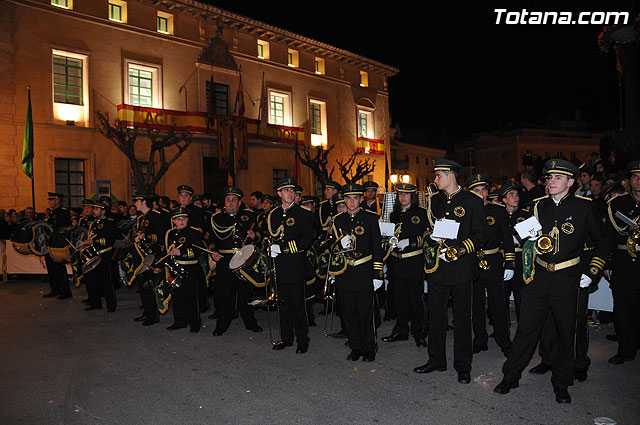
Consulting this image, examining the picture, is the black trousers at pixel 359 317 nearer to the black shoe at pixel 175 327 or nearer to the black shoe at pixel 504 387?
the black shoe at pixel 504 387

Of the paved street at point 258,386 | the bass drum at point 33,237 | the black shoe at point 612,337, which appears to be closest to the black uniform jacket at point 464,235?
the paved street at point 258,386

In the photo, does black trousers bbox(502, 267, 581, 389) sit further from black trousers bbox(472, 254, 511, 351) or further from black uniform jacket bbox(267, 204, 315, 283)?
black uniform jacket bbox(267, 204, 315, 283)

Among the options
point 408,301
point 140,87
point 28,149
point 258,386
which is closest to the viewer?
point 258,386

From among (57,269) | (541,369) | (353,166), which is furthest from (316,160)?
(541,369)

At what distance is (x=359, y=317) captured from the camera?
645 centimetres

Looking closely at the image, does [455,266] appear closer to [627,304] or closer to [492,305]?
[492,305]

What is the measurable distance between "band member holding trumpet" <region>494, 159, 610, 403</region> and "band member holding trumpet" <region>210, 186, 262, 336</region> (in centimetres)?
444

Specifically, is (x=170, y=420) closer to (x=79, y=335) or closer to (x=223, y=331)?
(x=223, y=331)

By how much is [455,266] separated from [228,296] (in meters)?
4.02

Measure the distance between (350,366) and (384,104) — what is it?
1406 inches

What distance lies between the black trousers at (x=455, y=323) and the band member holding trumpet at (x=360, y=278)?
836mm

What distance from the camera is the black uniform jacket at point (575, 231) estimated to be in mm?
4875

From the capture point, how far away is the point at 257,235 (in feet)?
27.5

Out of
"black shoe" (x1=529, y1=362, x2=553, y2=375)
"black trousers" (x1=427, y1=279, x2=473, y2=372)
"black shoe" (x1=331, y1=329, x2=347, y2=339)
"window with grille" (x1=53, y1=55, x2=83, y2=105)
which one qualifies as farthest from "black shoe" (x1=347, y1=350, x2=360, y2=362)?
"window with grille" (x1=53, y1=55, x2=83, y2=105)
